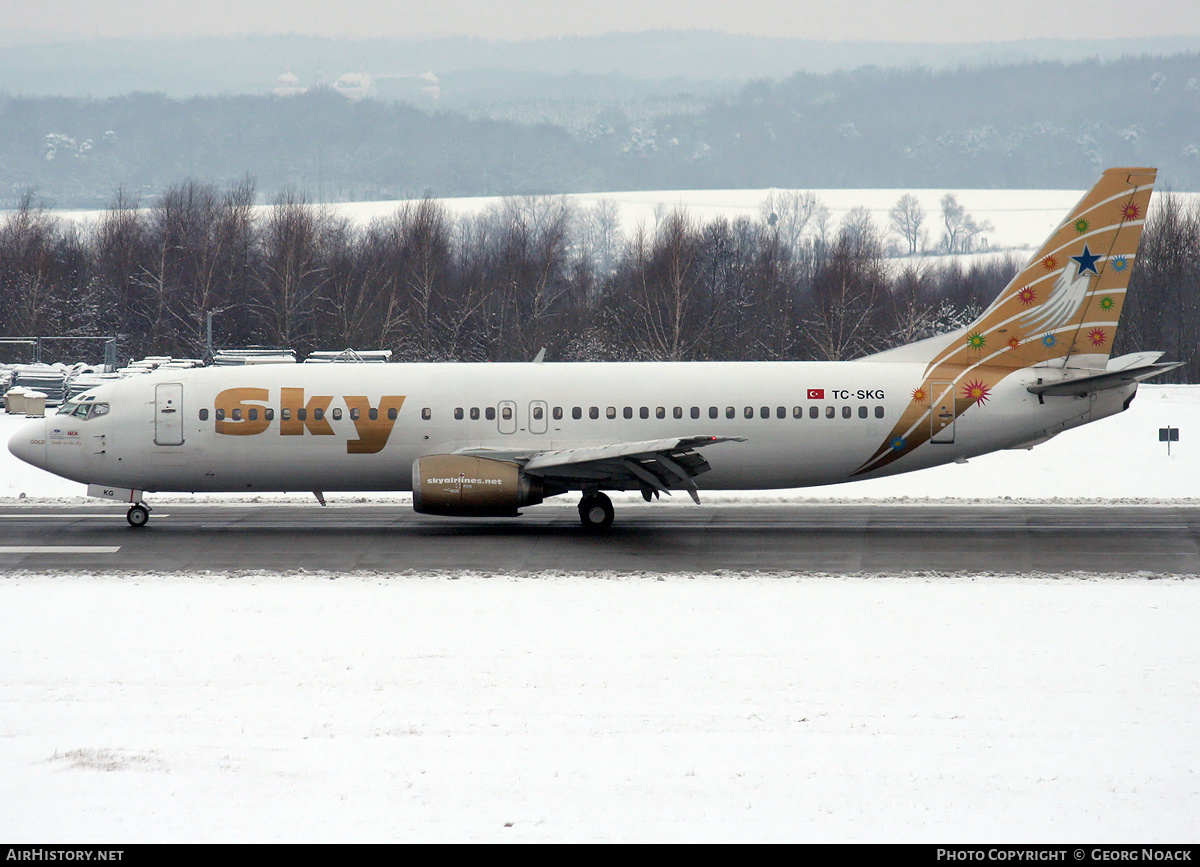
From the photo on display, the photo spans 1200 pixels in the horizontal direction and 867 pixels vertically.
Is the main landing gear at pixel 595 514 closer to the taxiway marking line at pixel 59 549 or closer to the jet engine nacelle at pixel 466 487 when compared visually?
the jet engine nacelle at pixel 466 487

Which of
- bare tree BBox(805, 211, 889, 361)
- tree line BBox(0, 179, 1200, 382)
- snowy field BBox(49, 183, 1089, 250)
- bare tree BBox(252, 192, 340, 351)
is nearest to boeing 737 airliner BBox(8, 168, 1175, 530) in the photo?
bare tree BBox(805, 211, 889, 361)

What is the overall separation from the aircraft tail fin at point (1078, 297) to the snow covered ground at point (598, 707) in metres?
7.21

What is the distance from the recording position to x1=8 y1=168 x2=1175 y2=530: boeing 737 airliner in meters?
25.0

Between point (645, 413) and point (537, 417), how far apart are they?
97.8 inches

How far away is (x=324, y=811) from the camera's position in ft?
32.1

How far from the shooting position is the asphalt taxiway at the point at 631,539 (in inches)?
846

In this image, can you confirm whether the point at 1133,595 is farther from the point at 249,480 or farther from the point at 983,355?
the point at 249,480

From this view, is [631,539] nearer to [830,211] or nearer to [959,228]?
[959,228]

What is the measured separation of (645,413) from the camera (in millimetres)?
25359

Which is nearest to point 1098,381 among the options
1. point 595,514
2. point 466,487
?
point 595,514

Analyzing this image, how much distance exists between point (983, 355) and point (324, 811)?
66.4 ft

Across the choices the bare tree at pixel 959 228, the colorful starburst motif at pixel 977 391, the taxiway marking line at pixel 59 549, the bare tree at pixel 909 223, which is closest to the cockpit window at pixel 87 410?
the taxiway marking line at pixel 59 549

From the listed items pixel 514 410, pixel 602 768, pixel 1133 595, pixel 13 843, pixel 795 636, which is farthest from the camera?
pixel 514 410

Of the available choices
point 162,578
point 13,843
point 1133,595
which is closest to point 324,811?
point 13,843
